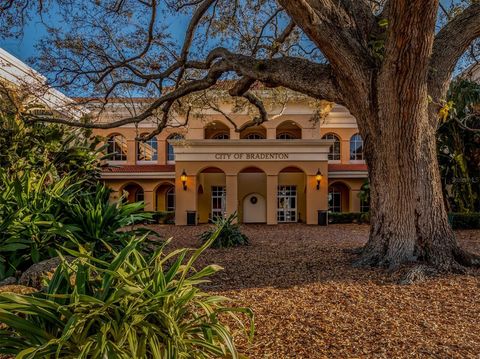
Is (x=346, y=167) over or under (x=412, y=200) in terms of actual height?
over

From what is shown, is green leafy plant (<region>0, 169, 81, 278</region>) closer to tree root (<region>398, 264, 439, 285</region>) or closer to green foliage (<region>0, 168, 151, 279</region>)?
green foliage (<region>0, 168, 151, 279</region>)

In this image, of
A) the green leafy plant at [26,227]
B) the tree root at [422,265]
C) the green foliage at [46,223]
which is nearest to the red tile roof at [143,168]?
the green foliage at [46,223]

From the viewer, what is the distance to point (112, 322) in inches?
96.9

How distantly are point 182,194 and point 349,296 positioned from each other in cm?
1502

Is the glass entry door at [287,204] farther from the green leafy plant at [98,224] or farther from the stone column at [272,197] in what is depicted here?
the green leafy plant at [98,224]

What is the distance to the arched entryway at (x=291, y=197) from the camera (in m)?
22.8

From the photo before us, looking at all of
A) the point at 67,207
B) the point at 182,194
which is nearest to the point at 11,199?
the point at 67,207

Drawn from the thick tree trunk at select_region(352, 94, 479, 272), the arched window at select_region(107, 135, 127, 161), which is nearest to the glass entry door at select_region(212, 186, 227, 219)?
the arched window at select_region(107, 135, 127, 161)

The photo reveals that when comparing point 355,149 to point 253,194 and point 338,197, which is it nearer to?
point 338,197

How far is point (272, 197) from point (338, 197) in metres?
7.12

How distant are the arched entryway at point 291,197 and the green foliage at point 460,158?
27.1 feet

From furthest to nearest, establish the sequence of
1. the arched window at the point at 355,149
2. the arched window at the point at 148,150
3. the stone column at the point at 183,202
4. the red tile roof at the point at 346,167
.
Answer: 1. the arched window at the point at 148,150
2. the arched window at the point at 355,149
3. the red tile roof at the point at 346,167
4. the stone column at the point at 183,202

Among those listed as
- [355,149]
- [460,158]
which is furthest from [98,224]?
[355,149]

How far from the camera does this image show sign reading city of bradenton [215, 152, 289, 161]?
19266 mm
